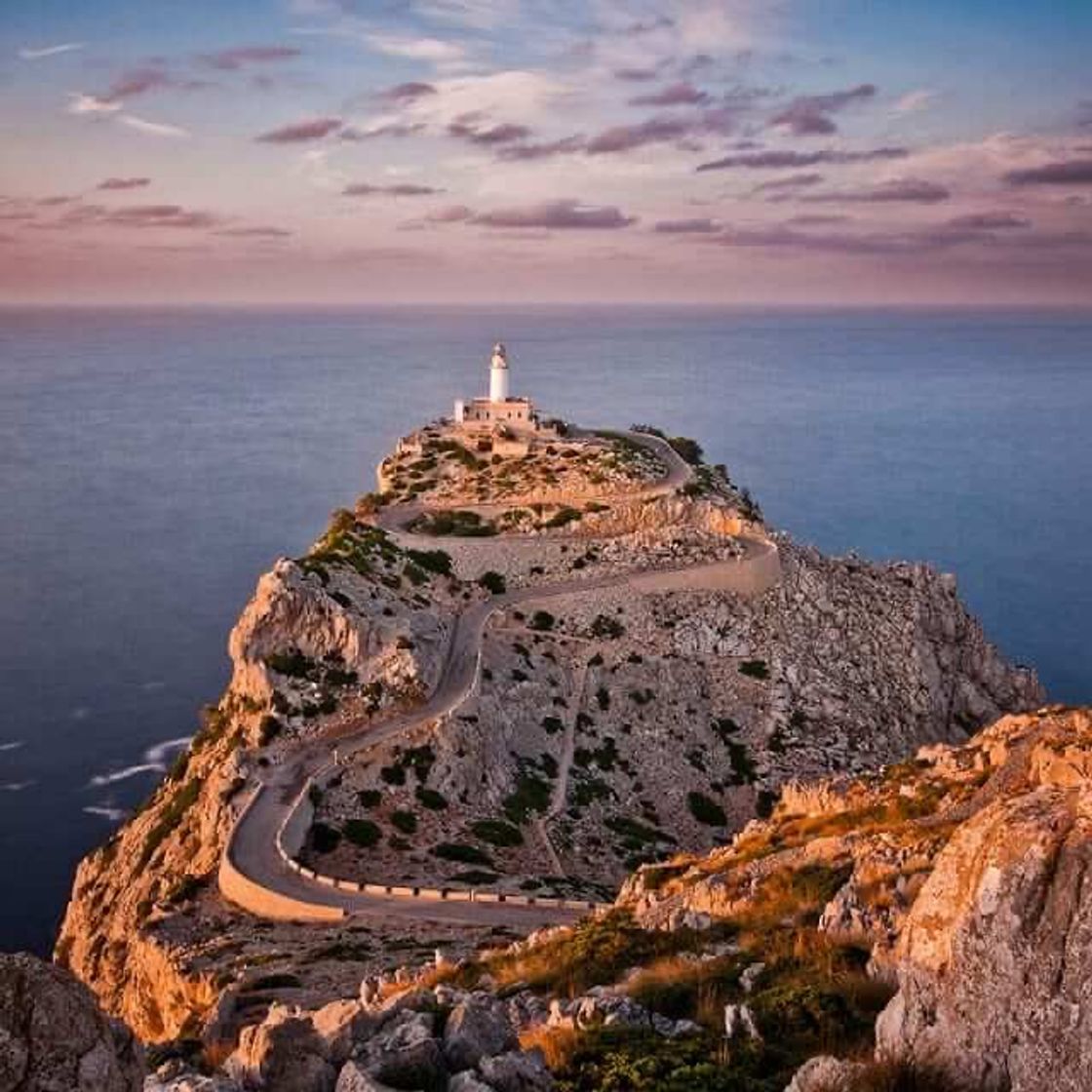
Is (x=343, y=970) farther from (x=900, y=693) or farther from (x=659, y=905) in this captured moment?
(x=900, y=693)

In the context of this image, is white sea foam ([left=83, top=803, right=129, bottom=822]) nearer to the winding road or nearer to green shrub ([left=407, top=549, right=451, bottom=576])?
green shrub ([left=407, top=549, right=451, bottom=576])

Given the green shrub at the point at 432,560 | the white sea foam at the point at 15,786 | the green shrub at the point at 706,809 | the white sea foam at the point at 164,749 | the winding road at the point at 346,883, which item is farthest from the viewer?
the white sea foam at the point at 164,749

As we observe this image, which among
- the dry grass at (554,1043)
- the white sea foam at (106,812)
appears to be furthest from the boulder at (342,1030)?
the white sea foam at (106,812)

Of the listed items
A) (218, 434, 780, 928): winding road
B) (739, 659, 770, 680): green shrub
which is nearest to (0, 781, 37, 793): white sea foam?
(218, 434, 780, 928): winding road

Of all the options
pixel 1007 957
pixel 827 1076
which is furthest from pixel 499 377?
pixel 1007 957

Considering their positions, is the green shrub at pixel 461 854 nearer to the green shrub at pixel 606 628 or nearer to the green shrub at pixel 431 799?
the green shrub at pixel 431 799

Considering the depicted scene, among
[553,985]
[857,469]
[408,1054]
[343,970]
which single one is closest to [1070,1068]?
[408,1054]
